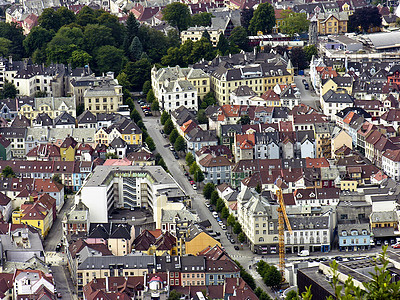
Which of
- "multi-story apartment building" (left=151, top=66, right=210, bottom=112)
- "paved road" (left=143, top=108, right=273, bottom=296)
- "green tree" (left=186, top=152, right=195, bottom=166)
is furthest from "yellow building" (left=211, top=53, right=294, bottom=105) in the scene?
"green tree" (left=186, top=152, right=195, bottom=166)

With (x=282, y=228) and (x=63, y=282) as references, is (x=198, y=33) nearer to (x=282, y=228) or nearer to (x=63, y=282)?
(x=282, y=228)

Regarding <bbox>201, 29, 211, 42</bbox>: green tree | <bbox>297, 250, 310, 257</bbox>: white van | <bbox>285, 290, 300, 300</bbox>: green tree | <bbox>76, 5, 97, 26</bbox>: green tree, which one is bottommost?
<bbox>297, 250, 310, 257</bbox>: white van

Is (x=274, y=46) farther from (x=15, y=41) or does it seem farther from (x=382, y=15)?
(x=15, y=41)

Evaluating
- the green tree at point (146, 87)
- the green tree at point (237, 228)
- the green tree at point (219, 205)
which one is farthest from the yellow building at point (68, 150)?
the green tree at point (237, 228)

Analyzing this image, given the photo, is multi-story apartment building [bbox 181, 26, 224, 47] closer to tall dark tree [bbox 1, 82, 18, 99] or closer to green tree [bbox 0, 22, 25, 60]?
green tree [bbox 0, 22, 25, 60]

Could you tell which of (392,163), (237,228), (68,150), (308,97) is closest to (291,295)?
(237,228)

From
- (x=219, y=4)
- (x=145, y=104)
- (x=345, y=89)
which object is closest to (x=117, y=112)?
(x=145, y=104)
